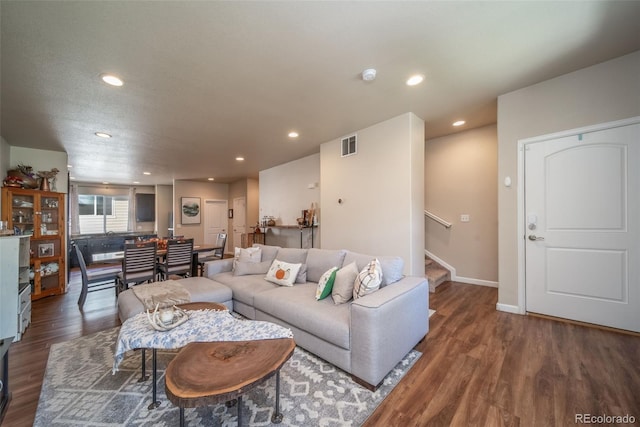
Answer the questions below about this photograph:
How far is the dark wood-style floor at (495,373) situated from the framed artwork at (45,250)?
Answer: 1.69m

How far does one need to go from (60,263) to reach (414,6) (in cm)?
625

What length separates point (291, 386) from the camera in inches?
71.2

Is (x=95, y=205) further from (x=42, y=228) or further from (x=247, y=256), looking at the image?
Result: (x=247, y=256)

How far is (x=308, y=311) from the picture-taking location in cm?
219

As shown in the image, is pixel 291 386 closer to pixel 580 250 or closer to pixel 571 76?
pixel 580 250

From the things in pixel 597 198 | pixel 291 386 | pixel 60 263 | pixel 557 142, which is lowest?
pixel 291 386

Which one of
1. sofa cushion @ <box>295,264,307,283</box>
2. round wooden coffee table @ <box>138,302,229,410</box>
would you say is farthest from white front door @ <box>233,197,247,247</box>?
round wooden coffee table @ <box>138,302,229,410</box>

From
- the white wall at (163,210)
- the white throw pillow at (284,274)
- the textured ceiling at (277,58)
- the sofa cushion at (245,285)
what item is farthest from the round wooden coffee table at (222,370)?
the white wall at (163,210)

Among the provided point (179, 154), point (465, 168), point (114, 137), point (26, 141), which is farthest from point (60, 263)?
point (465, 168)

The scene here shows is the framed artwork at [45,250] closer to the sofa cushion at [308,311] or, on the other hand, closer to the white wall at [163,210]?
the sofa cushion at [308,311]

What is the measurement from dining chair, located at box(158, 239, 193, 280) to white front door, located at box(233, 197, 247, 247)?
4549 mm

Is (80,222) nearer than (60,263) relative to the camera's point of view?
No

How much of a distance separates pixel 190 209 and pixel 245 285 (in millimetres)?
6745

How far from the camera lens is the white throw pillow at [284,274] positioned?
9.85 feet
